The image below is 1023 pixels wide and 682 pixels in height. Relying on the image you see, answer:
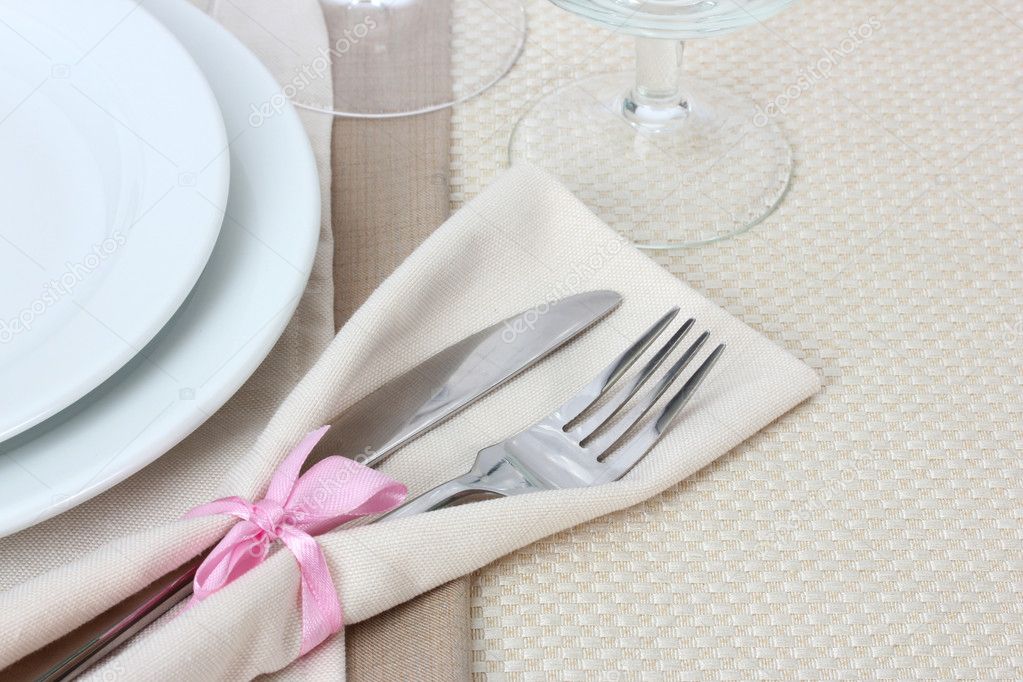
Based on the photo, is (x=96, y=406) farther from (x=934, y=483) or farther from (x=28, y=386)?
(x=934, y=483)

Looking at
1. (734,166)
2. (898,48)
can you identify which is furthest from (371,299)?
(898,48)

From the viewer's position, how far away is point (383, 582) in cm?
41

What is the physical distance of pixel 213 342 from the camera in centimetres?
43

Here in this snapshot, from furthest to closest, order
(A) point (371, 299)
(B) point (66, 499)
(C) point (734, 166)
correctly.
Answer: (C) point (734, 166), (A) point (371, 299), (B) point (66, 499)

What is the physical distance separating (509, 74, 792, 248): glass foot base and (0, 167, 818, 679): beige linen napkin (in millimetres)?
78

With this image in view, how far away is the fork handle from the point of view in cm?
44

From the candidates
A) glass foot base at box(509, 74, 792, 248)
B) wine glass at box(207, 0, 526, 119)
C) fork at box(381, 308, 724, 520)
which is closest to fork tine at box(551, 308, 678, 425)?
fork at box(381, 308, 724, 520)

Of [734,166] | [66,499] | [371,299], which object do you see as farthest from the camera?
[734,166]

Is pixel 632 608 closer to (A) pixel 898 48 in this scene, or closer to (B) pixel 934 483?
(B) pixel 934 483

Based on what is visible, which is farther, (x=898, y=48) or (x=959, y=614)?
(x=898, y=48)

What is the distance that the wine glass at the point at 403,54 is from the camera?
667mm

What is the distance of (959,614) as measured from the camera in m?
0.44

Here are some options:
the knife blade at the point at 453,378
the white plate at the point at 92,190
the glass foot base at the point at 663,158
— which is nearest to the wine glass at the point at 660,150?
Result: the glass foot base at the point at 663,158

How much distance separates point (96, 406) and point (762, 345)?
0.30 m
